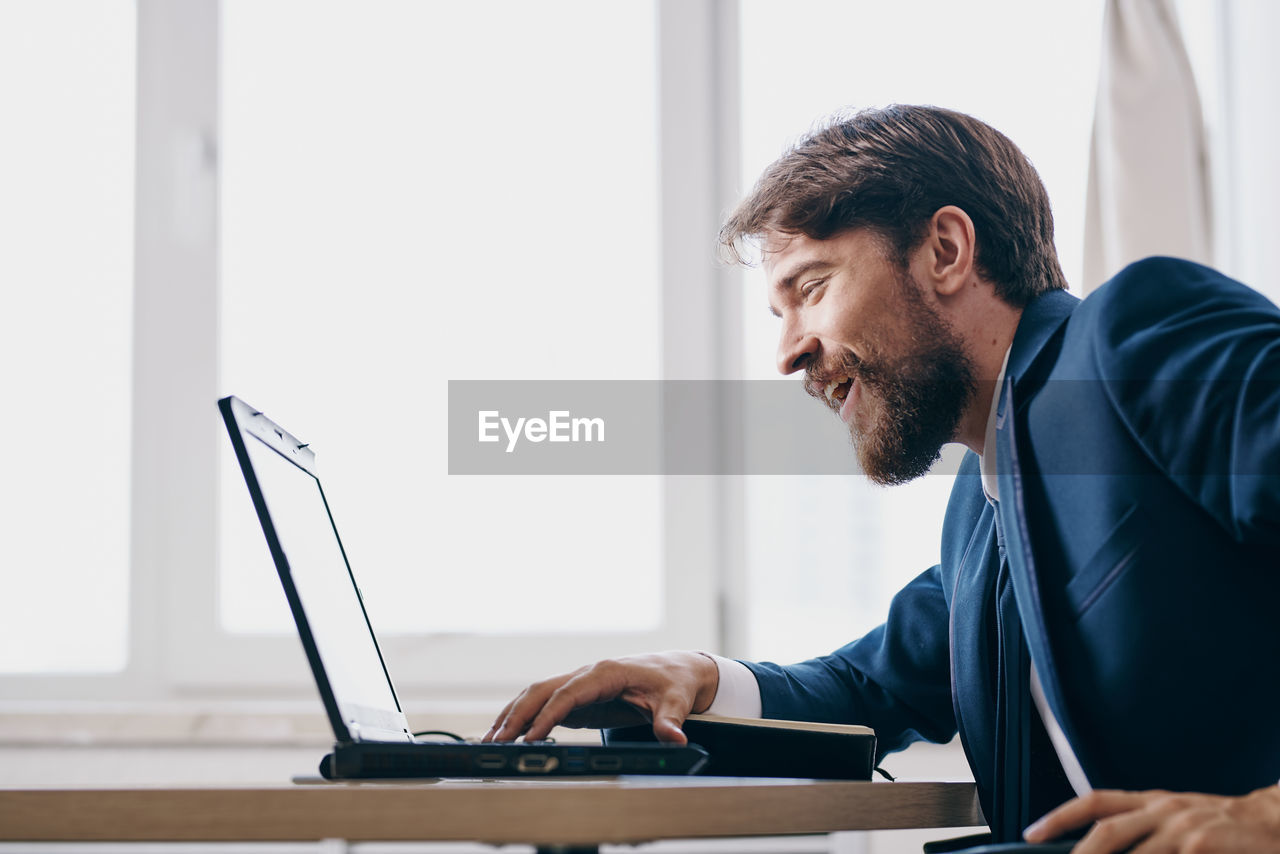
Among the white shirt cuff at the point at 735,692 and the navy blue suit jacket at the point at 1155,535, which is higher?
the navy blue suit jacket at the point at 1155,535

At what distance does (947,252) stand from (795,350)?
200 millimetres

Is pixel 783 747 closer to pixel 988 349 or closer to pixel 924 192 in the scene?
pixel 988 349

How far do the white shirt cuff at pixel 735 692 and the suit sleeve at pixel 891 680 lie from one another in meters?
0.02

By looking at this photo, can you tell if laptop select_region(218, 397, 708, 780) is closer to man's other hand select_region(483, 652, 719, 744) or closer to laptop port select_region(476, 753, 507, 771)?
laptop port select_region(476, 753, 507, 771)

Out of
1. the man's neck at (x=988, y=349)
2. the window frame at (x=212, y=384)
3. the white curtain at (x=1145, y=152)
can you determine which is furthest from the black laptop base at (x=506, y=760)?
the white curtain at (x=1145, y=152)

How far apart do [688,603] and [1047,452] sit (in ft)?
4.03

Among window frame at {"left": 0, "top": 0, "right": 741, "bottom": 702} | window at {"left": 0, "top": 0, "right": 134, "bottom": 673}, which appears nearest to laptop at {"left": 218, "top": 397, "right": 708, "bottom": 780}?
window frame at {"left": 0, "top": 0, "right": 741, "bottom": 702}

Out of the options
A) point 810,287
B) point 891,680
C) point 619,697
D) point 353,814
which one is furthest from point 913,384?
point 353,814

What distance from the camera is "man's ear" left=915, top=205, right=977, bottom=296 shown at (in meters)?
1.18

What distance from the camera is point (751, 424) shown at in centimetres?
214

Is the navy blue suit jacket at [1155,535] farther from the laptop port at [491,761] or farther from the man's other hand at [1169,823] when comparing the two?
the laptop port at [491,761]

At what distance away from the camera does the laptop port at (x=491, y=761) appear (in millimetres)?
706

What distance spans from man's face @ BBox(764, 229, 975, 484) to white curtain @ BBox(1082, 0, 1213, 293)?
87cm

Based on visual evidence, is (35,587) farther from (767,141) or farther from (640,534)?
(767,141)
